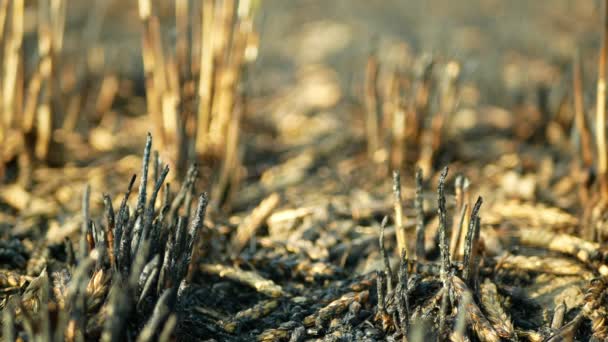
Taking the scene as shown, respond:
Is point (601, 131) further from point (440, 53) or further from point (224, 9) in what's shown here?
point (224, 9)

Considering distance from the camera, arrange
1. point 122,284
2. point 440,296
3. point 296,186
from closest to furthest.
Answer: point 122,284 → point 440,296 → point 296,186

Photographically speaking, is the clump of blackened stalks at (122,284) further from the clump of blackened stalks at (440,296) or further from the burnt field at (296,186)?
the clump of blackened stalks at (440,296)

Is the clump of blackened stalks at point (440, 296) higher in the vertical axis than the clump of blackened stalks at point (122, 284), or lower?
lower

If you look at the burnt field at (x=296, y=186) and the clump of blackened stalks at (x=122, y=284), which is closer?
the clump of blackened stalks at (x=122, y=284)

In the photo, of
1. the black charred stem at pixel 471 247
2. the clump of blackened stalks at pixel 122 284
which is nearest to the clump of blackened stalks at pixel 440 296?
the black charred stem at pixel 471 247

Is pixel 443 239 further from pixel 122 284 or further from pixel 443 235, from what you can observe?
pixel 122 284

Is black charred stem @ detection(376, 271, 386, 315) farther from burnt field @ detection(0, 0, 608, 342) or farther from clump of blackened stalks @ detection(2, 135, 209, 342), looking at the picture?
clump of blackened stalks @ detection(2, 135, 209, 342)

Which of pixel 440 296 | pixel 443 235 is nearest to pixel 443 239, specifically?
pixel 443 235
